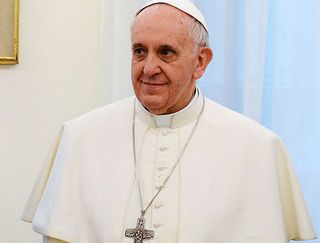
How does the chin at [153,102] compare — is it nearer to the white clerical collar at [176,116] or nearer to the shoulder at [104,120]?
the white clerical collar at [176,116]

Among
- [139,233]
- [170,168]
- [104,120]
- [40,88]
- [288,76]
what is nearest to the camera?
[139,233]

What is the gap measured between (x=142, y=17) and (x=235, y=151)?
1.64ft

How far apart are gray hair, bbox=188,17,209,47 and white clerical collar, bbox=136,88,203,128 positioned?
19cm

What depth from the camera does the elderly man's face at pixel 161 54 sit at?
166cm

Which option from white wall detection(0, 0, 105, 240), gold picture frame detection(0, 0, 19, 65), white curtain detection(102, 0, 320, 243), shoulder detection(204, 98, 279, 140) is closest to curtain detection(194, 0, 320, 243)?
white curtain detection(102, 0, 320, 243)

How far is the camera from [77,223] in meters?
1.78

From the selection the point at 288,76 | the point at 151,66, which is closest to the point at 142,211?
the point at 151,66

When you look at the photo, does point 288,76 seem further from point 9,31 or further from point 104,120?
point 9,31

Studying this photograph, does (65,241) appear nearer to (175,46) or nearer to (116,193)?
(116,193)

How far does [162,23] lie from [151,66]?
0.43 ft

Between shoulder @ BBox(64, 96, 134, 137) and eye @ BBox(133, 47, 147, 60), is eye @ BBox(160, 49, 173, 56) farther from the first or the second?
shoulder @ BBox(64, 96, 134, 137)

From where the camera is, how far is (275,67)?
89.6 inches

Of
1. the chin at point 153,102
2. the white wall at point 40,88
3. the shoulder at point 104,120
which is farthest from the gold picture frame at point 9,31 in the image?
the chin at point 153,102

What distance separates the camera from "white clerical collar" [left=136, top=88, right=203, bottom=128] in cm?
180
